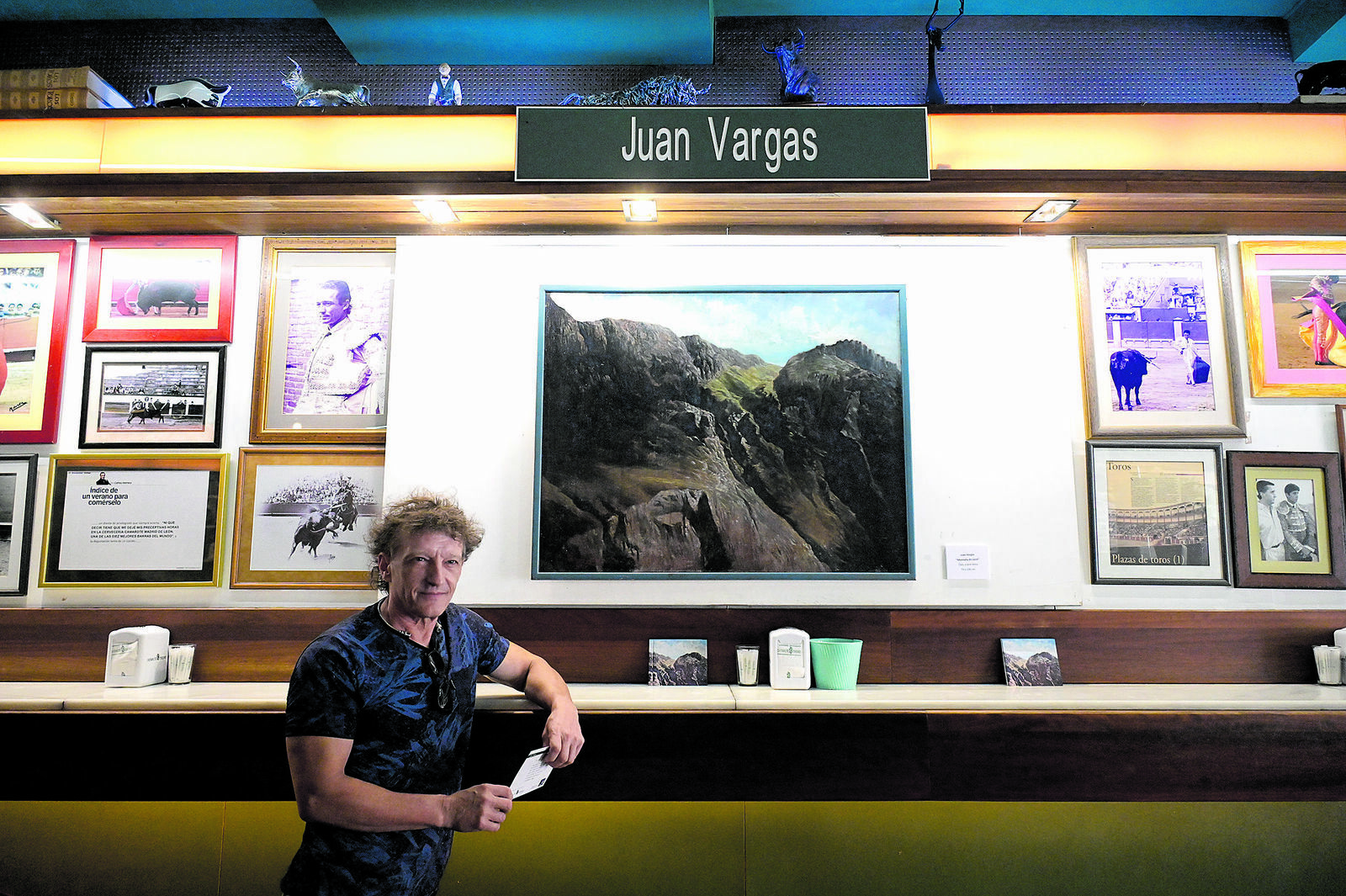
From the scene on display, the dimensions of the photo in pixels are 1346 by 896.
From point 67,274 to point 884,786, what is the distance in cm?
345

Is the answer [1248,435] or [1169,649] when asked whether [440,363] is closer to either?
[1169,649]

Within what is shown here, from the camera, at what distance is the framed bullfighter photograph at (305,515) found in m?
2.78

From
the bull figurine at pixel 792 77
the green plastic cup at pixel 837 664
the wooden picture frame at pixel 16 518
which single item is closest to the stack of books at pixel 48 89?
the wooden picture frame at pixel 16 518

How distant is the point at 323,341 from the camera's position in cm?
289

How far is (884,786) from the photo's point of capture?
7.29 feet

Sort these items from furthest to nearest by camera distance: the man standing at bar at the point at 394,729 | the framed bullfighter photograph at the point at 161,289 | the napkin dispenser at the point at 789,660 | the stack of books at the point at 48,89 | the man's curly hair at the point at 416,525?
the framed bullfighter photograph at the point at 161,289
the stack of books at the point at 48,89
the napkin dispenser at the point at 789,660
the man's curly hair at the point at 416,525
the man standing at bar at the point at 394,729

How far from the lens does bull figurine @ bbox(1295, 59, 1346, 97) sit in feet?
8.66

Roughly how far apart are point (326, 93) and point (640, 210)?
1192 millimetres

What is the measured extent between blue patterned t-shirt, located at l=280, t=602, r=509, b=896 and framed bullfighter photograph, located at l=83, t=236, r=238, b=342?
1.77 meters

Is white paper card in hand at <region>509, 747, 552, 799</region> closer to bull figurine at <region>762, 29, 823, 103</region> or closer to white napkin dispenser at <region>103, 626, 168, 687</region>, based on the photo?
white napkin dispenser at <region>103, 626, 168, 687</region>

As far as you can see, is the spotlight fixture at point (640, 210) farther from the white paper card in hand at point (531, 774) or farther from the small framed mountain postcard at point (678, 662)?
the white paper card in hand at point (531, 774)

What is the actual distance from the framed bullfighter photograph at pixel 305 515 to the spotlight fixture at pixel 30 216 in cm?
108

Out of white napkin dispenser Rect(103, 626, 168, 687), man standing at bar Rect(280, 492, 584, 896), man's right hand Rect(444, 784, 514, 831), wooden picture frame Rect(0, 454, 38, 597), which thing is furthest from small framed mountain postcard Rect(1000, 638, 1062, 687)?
wooden picture frame Rect(0, 454, 38, 597)

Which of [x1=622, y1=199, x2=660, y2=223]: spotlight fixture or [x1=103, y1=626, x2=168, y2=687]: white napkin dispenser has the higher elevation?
[x1=622, y1=199, x2=660, y2=223]: spotlight fixture
